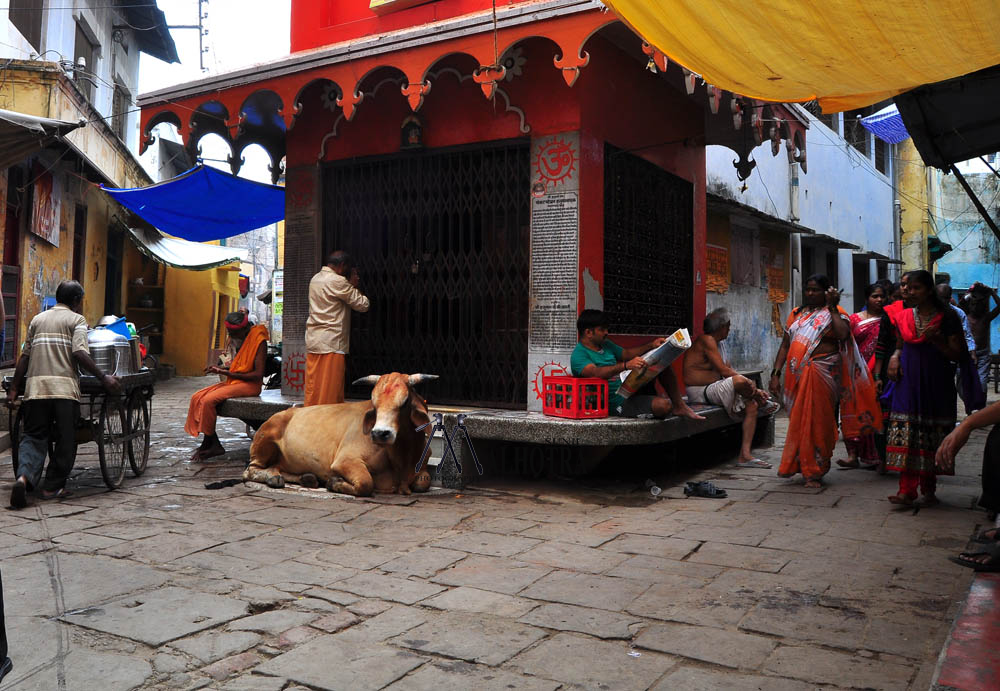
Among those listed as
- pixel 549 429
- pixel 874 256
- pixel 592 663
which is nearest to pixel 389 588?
pixel 592 663

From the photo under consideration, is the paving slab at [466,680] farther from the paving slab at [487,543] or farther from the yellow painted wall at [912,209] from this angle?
the yellow painted wall at [912,209]

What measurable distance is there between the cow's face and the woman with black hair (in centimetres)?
372

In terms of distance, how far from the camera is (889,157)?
79.7 feet

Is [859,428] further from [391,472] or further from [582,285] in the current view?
[391,472]

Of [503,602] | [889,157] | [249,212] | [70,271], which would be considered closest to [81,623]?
[503,602]

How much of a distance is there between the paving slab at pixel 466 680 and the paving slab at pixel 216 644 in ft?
2.57

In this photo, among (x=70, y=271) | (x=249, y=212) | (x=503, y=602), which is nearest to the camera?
(x=503, y=602)

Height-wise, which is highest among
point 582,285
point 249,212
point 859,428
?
point 249,212

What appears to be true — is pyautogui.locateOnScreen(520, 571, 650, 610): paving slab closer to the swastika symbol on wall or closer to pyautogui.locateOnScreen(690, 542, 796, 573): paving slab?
pyautogui.locateOnScreen(690, 542, 796, 573): paving slab

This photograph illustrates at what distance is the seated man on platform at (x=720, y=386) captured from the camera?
824 centimetres

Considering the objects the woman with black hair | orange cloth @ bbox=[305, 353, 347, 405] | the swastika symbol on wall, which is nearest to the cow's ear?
orange cloth @ bbox=[305, 353, 347, 405]

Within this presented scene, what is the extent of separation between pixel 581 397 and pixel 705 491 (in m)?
1.31

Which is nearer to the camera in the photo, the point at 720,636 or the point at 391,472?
the point at 720,636

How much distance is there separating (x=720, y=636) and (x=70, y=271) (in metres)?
14.4
